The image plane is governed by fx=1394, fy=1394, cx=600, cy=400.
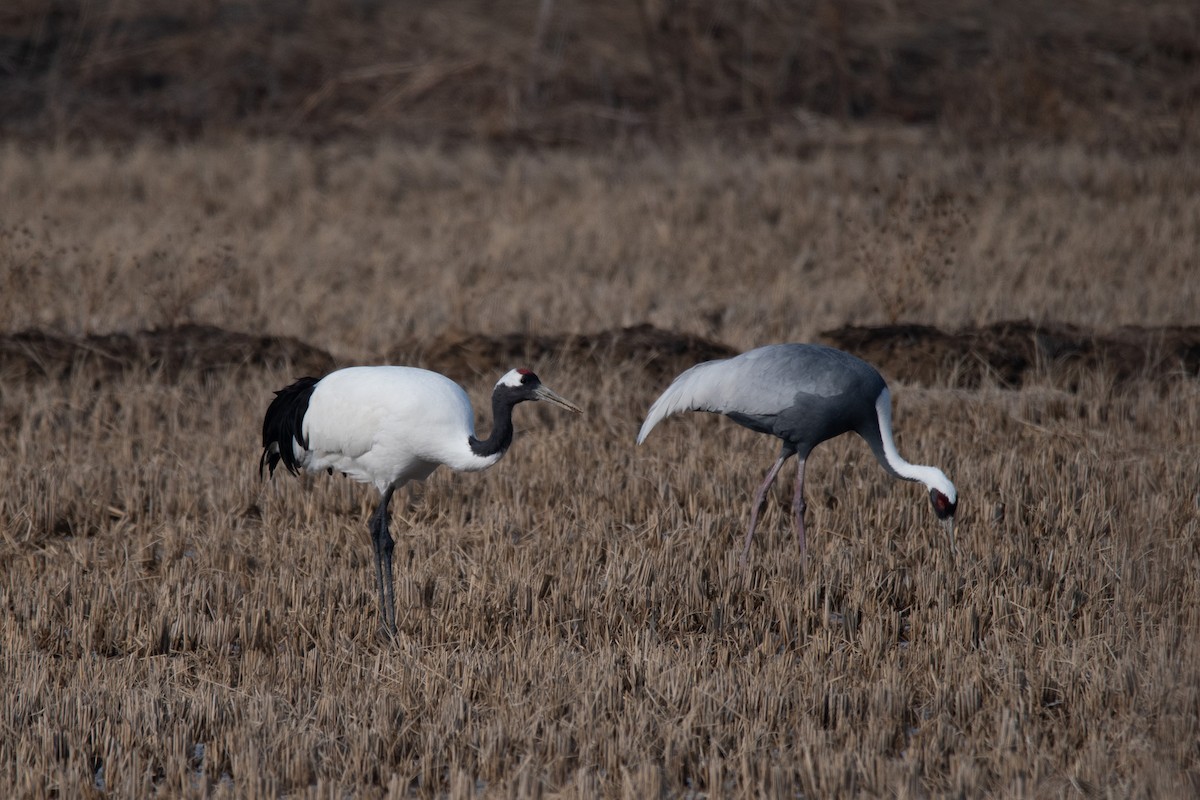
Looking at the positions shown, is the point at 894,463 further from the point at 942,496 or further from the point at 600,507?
the point at 600,507

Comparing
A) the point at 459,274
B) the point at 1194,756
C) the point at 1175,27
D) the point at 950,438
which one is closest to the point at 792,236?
the point at 459,274

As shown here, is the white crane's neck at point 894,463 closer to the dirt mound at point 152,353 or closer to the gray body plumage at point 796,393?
the gray body plumage at point 796,393

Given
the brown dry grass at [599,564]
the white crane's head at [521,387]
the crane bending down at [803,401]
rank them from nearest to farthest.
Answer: the brown dry grass at [599,564] → the white crane's head at [521,387] → the crane bending down at [803,401]

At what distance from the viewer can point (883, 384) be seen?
260 inches

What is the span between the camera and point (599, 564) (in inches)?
246

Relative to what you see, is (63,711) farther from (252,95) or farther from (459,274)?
(252,95)

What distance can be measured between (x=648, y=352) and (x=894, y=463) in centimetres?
305

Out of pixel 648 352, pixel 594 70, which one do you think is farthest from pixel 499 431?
pixel 594 70

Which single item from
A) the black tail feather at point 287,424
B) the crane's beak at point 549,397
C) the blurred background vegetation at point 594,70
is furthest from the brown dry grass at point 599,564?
the blurred background vegetation at point 594,70

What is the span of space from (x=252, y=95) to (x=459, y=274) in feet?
31.1

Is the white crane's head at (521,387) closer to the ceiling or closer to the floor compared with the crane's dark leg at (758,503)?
closer to the ceiling

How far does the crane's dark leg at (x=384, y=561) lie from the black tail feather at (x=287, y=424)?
568 millimetres

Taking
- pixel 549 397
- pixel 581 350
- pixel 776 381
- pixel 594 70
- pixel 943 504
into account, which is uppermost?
pixel 549 397

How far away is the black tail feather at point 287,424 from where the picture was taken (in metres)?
6.54
